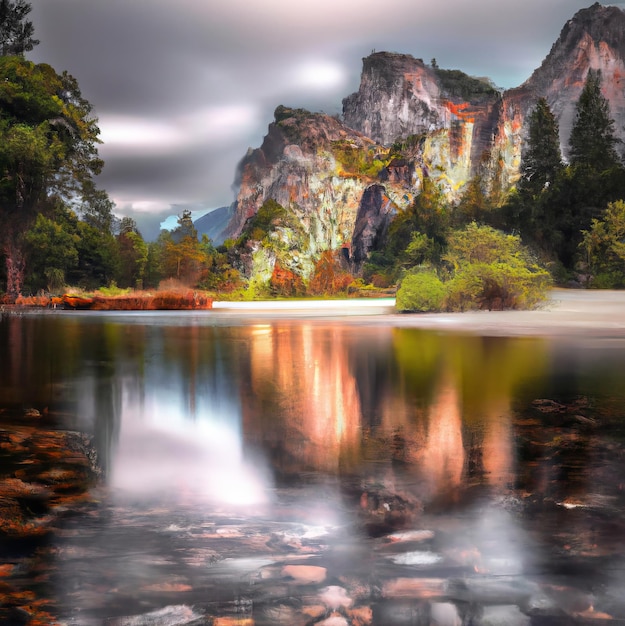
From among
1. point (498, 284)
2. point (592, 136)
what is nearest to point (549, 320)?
point (498, 284)

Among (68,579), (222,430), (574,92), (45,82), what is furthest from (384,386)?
(574,92)

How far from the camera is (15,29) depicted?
36656mm

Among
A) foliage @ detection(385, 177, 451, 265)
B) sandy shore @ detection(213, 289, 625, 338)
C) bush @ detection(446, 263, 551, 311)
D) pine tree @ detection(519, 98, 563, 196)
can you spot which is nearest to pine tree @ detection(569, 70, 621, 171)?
pine tree @ detection(519, 98, 563, 196)

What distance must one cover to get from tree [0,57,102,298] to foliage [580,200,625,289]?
84.4 ft

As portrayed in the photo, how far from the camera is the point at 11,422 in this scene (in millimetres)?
4949

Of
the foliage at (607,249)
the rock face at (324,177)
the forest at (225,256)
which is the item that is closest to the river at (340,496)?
the forest at (225,256)

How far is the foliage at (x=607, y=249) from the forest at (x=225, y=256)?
0.06m

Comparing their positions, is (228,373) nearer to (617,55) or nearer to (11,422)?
(11,422)

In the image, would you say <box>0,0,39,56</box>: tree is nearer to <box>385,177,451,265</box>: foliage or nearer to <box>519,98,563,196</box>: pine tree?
<box>385,177,451,265</box>: foliage

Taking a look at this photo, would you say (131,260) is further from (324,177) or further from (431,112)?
(431,112)

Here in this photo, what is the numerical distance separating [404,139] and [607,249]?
41.4m

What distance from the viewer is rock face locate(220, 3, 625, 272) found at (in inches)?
2291

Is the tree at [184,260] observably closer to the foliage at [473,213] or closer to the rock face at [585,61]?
the foliage at [473,213]

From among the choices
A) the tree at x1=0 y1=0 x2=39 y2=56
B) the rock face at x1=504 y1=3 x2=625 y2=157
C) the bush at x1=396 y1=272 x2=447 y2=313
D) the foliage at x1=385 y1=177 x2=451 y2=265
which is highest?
the rock face at x1=504 y1=3 x2=625 y2=157
